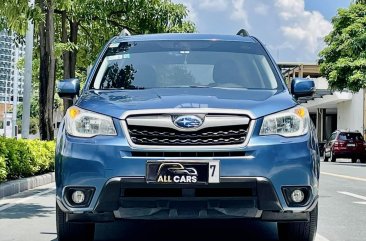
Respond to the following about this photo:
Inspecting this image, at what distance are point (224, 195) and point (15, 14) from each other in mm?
6444

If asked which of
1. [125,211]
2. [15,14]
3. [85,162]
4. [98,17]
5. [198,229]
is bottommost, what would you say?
[198,229]

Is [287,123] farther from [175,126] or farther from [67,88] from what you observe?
[67,88]

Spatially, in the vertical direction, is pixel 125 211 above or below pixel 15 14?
below

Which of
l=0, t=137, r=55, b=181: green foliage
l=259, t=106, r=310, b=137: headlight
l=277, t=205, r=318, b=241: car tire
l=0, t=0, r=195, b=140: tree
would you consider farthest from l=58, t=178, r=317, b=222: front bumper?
l=0, t=0, r=195, b=140: tree

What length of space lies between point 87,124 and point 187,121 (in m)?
0.75

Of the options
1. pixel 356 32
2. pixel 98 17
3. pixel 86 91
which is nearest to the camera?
pixel 86 91

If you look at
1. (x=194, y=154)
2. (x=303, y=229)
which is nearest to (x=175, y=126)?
(x=194, y=154)

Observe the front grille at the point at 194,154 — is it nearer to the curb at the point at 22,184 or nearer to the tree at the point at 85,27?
the curb at the point at 22,184

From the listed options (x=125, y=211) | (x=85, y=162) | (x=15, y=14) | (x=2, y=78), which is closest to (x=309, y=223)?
(x=125, y=211)

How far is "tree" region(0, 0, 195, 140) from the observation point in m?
18.4

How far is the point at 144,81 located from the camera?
5730mm

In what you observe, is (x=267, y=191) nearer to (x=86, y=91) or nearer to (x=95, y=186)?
(x=95, y=186)

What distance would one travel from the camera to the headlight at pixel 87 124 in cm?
476

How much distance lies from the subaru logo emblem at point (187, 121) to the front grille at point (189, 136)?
0.04 metres
